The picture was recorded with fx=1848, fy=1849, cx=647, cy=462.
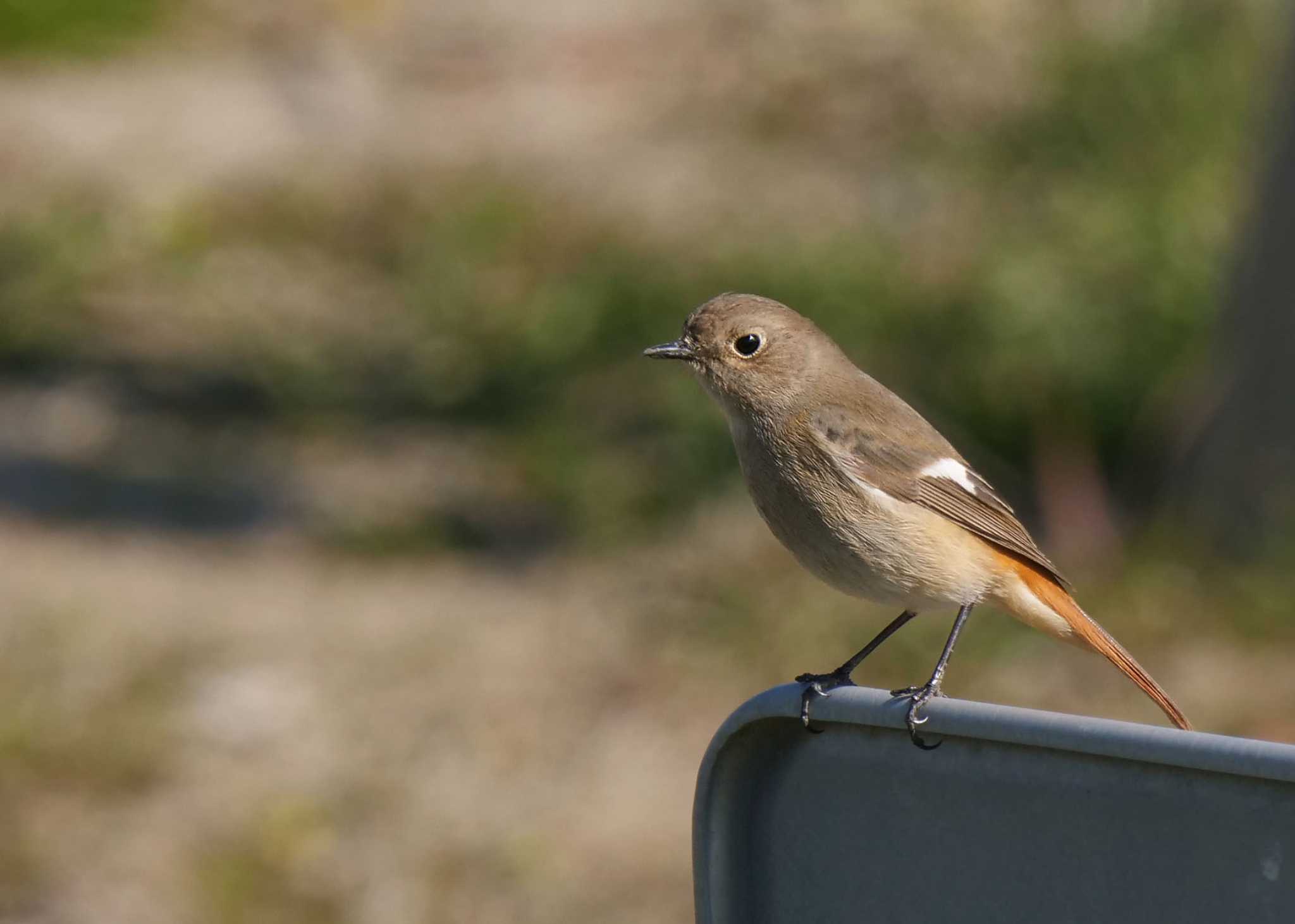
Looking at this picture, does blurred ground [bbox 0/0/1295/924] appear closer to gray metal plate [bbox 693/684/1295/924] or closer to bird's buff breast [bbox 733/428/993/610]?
bird's buff breast [bbox 733/428/993/610]

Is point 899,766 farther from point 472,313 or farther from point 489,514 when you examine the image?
point 472,313

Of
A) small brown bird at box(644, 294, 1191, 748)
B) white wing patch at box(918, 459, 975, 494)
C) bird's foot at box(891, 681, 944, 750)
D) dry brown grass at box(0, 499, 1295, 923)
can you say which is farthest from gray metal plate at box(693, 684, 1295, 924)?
dry brown grass at box(0, 499, 1295, 923)

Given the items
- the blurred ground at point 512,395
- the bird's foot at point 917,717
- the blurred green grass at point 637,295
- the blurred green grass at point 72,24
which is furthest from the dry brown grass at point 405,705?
the blurred green grass at point 72,24

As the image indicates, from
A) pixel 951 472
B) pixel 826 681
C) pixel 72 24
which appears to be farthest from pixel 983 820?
pixel 72 24

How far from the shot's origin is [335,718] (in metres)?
6.05

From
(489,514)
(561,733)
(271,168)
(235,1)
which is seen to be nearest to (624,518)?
(489,514)

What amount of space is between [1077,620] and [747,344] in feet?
2.88

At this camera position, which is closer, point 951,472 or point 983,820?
point 983,820

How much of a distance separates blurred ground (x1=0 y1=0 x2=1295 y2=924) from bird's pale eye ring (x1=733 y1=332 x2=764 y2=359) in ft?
6.63

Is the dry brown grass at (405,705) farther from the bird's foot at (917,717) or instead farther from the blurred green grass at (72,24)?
the blurred green grass at (72,24)

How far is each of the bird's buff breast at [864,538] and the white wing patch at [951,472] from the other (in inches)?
5.1

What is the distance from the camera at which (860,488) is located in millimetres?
3545

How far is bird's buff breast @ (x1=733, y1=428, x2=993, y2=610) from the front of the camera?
136 inches

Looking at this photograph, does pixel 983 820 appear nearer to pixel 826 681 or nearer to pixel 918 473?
pixel 826 681
